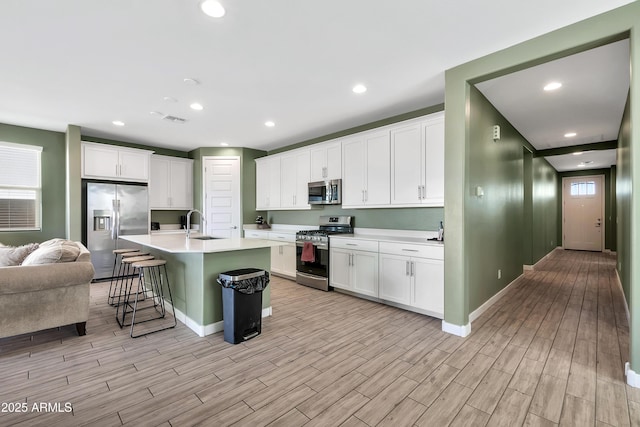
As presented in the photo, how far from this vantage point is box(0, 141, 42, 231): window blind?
15.3 feet

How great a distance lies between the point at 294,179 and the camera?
18.9 feet

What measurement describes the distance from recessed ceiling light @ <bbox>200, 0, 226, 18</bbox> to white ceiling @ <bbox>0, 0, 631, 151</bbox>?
0.05 m

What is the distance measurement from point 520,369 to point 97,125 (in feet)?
21.1

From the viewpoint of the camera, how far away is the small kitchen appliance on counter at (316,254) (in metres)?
4.63

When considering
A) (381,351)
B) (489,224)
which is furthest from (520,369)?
(489,224)

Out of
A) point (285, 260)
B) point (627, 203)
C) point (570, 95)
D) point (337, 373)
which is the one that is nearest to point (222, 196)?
point (285, 260)

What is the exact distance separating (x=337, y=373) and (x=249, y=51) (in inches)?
111

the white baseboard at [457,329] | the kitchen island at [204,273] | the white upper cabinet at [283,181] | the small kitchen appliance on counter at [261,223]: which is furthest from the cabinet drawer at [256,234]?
the white baseboard at [457,329]

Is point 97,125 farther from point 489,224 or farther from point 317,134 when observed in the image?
point 489,224

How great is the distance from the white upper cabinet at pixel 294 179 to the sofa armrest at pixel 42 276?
3397 mm

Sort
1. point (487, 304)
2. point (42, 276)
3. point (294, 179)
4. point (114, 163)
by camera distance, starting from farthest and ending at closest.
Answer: point (294, 179), point (114, 163), point (487, 304), point (42, 276)

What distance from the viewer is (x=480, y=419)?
1806 millimetres

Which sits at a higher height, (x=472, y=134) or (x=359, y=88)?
(x=359, y=88)

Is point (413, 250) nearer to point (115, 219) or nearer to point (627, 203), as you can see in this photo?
point (627, 203)
